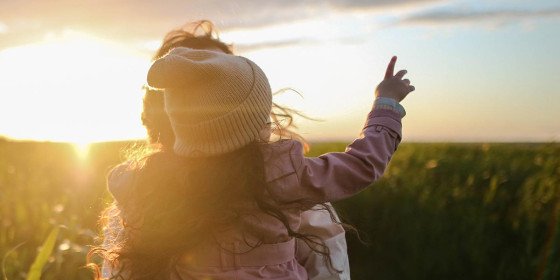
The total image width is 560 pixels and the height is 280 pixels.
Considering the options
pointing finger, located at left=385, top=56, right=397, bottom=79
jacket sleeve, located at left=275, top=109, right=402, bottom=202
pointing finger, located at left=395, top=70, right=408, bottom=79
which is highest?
pointing finger, located at left=385, top=56, right=397, bottom=79

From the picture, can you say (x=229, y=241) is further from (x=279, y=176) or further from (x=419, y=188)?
(x=419, y=188)

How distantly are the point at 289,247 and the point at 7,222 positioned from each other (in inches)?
132

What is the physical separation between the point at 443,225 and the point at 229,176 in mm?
2381

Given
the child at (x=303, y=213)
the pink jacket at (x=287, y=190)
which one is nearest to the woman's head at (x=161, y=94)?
the child at (x=303, y=213)

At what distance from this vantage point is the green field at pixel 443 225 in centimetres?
358

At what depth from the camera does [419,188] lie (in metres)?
3.99

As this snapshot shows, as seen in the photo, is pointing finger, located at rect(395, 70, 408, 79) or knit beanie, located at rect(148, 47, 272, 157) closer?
knit beanie, located at rect(148, 47, 272, 157)

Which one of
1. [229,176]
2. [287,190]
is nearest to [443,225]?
[287,190]

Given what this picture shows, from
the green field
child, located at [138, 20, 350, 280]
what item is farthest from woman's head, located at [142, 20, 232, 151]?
the green field

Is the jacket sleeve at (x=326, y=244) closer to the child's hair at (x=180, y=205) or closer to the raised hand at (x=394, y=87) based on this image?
the child's hair at (x=180, y=205)

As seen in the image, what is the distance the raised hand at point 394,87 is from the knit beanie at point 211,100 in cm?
52

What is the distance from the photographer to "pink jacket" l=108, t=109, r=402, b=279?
1.97 m

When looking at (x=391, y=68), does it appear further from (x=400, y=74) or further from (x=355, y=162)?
(x=355, y=162)

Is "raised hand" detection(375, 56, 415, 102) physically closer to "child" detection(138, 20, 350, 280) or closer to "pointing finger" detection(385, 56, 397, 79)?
"pointing finger" detection(385, 56, 397, 79)
